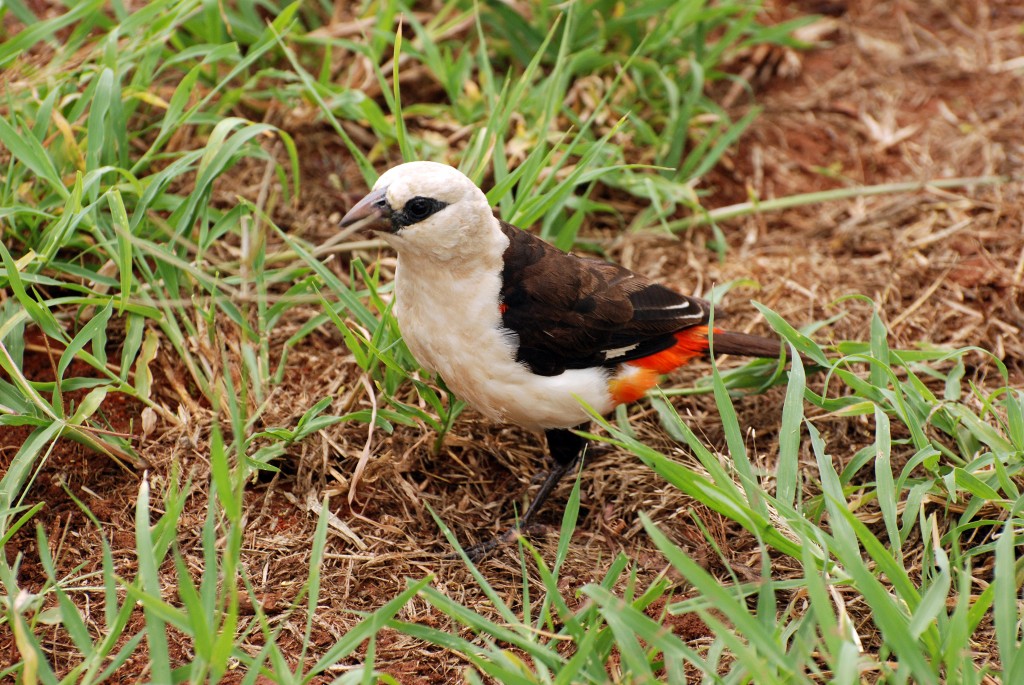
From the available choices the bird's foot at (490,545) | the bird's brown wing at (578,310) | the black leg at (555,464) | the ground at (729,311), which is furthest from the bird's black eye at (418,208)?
the bird's foot at (490,545)

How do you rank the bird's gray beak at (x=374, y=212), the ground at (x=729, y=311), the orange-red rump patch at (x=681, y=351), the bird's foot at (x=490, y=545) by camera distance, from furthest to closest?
1. the orange-red rump patch at (x=681, y=351)
2. the bird's foot at (x=490, y=545)
3. the ground at (x=729, y=311)
4. the bird's gray beak at (x=374, y=212)

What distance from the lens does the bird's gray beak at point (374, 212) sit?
2.99 meters

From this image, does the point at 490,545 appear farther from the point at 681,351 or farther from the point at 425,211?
the point at 425,211

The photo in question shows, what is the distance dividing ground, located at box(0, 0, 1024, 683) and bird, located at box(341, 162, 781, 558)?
0.89 feet

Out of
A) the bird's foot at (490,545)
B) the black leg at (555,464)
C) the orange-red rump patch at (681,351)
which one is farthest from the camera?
the orange-red rump patch at (681,351)

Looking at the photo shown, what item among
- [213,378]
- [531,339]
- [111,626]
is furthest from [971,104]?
[111,626]

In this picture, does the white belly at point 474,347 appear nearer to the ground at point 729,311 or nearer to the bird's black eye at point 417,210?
the bird's black eye at point 417,210

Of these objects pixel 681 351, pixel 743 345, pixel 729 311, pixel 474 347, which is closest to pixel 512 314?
pixel 474 347

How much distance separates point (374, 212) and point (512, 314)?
550mm

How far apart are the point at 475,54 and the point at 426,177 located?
7.17ft

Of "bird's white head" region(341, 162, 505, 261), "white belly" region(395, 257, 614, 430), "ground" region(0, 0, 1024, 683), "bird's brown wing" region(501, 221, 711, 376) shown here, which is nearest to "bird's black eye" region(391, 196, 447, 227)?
"bird's white head" region(341, 162, 505, 261)

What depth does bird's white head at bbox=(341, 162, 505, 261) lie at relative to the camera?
9.82 ft

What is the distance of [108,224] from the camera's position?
140 inches

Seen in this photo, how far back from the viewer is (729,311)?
14.0 ft
